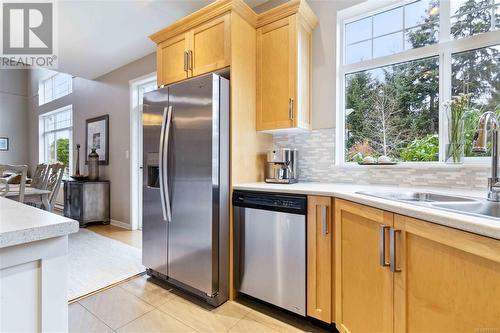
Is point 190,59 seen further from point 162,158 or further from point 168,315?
point 168,315

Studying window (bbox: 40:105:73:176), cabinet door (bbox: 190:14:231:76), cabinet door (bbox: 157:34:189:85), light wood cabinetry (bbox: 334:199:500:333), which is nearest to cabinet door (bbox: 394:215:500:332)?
light wood cabinetry (bbox: 334:199:500:333)

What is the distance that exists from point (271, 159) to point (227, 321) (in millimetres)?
1245

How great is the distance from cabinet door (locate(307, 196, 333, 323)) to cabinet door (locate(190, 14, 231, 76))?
1.33 m

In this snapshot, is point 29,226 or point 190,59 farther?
point 190,59

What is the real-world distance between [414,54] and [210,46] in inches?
64.0

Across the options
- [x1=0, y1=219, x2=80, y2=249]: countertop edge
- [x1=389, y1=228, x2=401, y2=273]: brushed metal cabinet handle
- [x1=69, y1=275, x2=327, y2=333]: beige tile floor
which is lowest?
[x1=69, y1=275, x2=327, y2=333]: beige tile floor

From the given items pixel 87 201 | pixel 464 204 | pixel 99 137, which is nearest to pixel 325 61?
pixel 464 204

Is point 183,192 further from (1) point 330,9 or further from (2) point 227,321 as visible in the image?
(1) point 330,9

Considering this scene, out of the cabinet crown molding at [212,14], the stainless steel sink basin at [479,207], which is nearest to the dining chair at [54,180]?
the cabinet crown molding at [212,14]

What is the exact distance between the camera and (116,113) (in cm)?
439

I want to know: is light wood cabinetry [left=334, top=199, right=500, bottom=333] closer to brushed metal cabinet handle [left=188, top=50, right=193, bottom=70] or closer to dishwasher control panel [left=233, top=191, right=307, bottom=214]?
dishwasher control panel [left=233, top=191, right=307, bottom=214]

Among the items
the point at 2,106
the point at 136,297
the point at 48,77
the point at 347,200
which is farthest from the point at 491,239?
the point at 2,106

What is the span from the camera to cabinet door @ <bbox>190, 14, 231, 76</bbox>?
2.07 meters

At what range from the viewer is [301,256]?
65.8 inches
